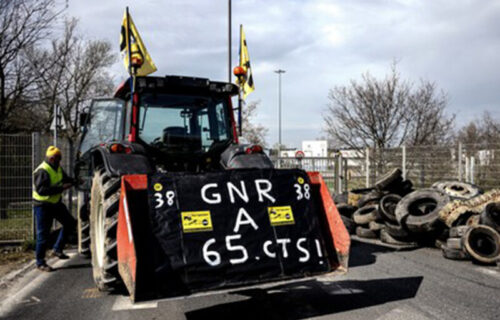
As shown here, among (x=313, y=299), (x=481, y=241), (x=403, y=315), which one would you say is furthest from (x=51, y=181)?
(x=481, y=241)

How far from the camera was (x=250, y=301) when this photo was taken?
5004 mm

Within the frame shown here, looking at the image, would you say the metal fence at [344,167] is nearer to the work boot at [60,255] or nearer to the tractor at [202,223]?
the work boot at [60,255]

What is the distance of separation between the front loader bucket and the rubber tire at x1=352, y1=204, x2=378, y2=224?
16.6 feet

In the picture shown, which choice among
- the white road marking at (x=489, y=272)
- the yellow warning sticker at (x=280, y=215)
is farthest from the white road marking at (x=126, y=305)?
the white road marking at (x=489, y=272)

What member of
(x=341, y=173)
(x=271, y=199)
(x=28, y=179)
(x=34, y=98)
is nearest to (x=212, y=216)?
(x=271, y=199)

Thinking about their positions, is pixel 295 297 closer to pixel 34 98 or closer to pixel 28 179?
pixel 28 179

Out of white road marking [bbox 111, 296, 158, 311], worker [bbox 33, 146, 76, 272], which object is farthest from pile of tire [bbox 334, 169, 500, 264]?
worker [bbox 33, 146, 76, 272]

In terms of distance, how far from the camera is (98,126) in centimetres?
749

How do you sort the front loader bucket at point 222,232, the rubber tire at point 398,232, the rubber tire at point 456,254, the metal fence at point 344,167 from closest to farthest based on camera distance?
1. the front loader bucket at point 222,232
2. the rubber tire at point 456,254
3. the rubber tire at point 398,232
4. the metal fence at point 344,167

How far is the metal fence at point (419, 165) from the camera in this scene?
1101 centimetres

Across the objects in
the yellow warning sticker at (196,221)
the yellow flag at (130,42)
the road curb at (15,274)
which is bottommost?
the road curb at (15,274)

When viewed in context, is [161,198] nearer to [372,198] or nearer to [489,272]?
[489,272]

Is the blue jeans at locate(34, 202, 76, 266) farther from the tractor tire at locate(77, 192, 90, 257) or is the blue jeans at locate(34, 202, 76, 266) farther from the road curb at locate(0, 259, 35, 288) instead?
the tractor tire at locate(77, 192, 90, 257)

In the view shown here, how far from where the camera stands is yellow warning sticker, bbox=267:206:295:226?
454 cm
